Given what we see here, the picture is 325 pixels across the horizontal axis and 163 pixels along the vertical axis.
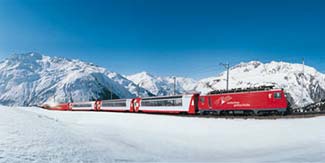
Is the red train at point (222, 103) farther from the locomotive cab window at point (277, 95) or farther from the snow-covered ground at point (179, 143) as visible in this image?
the snow-covered ground at point (179, 143)

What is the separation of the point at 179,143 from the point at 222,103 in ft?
52.3

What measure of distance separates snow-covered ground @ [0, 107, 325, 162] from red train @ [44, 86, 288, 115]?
3.72 m

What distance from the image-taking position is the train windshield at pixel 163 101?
125 feet

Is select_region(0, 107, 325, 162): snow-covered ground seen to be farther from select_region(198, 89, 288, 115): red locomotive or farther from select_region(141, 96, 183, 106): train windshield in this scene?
select_region(141, 96, 183, 106): train windshield

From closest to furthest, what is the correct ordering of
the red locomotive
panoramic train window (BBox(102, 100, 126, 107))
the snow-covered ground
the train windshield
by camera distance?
the snow-covered ground, the red locomotive, the train windshield, panoramic train window (BBox(102, 100, 126, 107))

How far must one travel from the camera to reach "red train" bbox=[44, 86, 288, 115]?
26.3m

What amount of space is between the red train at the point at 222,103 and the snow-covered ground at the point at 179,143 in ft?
12.2

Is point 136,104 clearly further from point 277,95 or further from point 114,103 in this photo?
point 277,95

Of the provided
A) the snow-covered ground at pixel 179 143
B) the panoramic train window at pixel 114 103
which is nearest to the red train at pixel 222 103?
the snow-covered ground at pixel 179 143

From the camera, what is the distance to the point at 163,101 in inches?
1623

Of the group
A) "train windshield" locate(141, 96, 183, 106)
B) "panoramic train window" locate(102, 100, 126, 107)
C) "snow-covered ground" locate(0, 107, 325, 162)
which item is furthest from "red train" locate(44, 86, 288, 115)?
"panoramic train window" locate(102, 100, 126, 107)

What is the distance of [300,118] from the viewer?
890 inches

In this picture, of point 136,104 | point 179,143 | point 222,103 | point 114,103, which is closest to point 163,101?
point 136,104

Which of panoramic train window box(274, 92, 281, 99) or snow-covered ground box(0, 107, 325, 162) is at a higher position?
panoramic train window box(274, 92, 281, 99)
